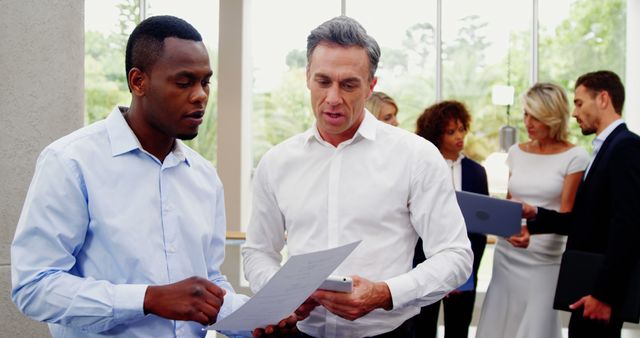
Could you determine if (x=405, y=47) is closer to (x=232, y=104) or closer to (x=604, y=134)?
(x=232, y=104)

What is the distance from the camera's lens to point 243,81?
32.0ft

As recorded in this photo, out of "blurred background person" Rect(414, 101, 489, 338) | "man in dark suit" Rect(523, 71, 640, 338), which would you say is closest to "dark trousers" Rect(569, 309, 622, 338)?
"man in dark suit" Rect(523, 71, 640, 338)

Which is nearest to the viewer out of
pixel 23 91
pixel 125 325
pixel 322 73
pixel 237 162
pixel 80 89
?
pixel 125 325

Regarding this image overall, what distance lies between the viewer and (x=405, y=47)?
10.1 metres

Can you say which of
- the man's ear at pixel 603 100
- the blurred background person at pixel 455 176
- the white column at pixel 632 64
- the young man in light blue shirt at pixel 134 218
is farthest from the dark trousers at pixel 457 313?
the white column at pixel 632 64

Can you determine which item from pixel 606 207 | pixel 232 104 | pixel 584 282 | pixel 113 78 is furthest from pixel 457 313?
pixel 113 78

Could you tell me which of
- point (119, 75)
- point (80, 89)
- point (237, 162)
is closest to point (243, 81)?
point (237, 162)

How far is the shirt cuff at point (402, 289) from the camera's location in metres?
2.12

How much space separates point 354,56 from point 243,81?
763 centimetres

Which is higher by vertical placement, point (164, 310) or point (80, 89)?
point (80, 89)

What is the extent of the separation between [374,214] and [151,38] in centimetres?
78

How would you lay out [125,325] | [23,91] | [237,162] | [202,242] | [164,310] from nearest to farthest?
[164,310] → [125,325] → [202,242] → [23,91] → [237,162]

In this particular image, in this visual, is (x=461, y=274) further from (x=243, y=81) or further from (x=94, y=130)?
(x=243, y=81)

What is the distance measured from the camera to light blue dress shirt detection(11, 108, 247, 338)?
5.46ft
